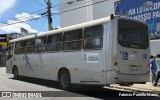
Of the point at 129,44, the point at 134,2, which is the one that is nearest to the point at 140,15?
the point at 134,2

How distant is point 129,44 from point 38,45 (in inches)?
263

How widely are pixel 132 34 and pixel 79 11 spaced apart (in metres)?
25.9

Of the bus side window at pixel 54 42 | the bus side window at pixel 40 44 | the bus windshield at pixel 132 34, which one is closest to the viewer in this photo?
the bus windshield at pixel 132 34

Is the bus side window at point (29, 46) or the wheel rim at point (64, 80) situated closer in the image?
the wheel rim at point (64, 80)

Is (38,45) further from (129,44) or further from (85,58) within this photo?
(129,44)

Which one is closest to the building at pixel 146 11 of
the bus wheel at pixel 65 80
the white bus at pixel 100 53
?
the white bus at pixel 100 53

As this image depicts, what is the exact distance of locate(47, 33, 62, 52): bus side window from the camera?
1594 centimetres

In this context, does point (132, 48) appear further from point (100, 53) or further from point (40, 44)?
point (40, 44)

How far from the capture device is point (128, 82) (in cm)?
1277

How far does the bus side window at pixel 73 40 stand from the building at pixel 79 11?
1713cm

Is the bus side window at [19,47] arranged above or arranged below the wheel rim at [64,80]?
above

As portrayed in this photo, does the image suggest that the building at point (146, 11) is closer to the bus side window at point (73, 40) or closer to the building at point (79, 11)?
the bus side window at point (73, 40)

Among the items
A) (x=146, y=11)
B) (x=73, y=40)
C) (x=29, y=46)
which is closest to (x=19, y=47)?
(x=29, y=46)

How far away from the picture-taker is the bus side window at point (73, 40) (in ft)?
46.9
